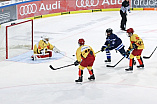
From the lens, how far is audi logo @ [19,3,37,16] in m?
18.3

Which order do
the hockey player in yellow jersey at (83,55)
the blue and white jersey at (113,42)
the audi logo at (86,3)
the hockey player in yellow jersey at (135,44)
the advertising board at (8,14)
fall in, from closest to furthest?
1. the hockey player in yellow jersey at (83,55)
2. the hockey player in yellow jersey at (135,44)
3. the blue and white jersey at (113,42)
4. the advertising board at (8,14)
5. the audi logo at (86,3)

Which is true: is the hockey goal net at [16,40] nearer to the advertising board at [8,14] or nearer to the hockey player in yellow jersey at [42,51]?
the hockey player in yellow jersey at [42,51]

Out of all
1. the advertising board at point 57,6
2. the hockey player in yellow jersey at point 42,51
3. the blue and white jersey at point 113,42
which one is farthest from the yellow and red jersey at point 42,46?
the advertising board at point 57,6

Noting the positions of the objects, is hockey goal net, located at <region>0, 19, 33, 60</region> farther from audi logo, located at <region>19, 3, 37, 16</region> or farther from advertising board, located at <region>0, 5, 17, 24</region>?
audi logo, located at <region>19, 3, 37, 16</region>

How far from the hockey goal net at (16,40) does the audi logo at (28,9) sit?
314 cm

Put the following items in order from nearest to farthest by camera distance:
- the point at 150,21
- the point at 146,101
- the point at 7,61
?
the point at 146,101, the point at 7,61, the point at 150,21

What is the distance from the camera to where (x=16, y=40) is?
13.8m

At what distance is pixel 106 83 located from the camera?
933cm

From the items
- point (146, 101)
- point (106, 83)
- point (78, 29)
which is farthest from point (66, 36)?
point (146, 101)

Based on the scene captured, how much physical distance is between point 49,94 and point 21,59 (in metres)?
3.57

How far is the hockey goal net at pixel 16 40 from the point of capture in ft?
40.3

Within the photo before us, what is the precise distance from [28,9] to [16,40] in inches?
205

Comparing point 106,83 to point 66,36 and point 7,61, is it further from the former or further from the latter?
point 66,36

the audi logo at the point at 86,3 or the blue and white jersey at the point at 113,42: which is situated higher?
the audi logo at the point at 86,3
